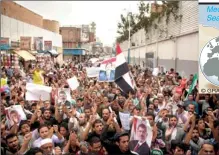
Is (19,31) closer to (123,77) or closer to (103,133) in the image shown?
(123,77)

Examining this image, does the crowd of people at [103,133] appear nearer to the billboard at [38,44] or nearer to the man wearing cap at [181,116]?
the man wearing cap at [181,116]

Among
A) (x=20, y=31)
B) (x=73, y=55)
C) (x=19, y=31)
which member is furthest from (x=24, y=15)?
(x=19, y=31)

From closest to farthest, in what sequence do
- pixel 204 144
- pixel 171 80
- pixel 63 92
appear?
1. pixel 204 144
2. pixel 63 92
3. pixel 171 80

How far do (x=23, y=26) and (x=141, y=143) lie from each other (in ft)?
86.1

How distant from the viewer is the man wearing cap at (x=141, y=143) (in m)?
6.02

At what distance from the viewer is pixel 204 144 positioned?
19.6ft

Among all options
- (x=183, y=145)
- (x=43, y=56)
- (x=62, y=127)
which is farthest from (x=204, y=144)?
(x=43, y=56)

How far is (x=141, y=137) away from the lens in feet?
20.0

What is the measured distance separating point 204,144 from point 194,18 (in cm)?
1306

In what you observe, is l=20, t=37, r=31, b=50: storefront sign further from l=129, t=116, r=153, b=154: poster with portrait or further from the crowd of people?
l=129, t=116, r=153, b=154: poster with portrait

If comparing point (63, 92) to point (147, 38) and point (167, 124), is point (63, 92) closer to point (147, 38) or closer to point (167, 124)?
point (167, 124)

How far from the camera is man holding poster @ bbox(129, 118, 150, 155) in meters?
6.02

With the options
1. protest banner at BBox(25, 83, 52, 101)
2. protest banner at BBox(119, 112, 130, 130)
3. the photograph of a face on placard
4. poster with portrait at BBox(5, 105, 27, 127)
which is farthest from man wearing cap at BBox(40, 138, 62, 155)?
Result: protest banner at BBox(25, 83, 52, 101)

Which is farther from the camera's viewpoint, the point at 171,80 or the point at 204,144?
the point at 171,80
